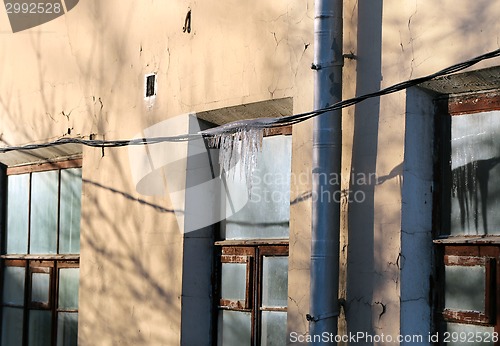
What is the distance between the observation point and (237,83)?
5.45 metres

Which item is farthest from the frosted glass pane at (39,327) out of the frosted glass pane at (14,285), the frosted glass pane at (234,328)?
the frosted glass pane at (234,328)

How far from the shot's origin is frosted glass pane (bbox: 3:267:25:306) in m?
7.74

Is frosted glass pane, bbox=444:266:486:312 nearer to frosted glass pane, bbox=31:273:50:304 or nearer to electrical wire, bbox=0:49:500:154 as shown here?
electrical wire, bbox=0:49:500:154

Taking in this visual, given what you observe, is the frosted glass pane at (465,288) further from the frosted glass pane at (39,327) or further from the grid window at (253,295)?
the frosted glass pane at (39,327)

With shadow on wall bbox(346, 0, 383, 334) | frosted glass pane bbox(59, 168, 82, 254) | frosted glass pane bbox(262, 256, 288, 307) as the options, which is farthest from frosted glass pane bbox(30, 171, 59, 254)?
shadow on wall bbox(346, 0, 383, 334)

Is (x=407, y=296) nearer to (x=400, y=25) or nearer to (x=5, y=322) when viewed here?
(x=400, y=25)

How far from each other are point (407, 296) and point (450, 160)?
0.71 meters

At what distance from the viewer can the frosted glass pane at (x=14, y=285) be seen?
25.4 ft

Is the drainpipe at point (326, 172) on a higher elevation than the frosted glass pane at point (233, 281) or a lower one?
higher

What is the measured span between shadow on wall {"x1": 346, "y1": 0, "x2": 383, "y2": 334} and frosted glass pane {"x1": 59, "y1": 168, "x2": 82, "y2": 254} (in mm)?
2994

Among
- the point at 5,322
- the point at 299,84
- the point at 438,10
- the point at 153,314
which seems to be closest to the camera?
the point at 438,10

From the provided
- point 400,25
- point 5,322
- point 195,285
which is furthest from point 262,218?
point 5,322

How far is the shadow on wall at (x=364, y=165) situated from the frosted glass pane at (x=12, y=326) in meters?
3.96

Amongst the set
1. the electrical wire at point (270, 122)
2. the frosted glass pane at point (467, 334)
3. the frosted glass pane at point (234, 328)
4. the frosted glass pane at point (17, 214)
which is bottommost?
the frosted glass pane at point (234, 328)
